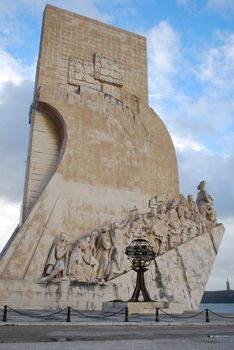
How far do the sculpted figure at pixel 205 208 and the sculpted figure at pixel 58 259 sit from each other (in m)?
4.48

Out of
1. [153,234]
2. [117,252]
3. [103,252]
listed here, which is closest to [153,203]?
[153,234]

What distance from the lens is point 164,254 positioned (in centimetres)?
1085

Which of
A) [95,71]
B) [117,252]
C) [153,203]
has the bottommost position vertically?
[117,252]

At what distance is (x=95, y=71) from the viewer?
45.8 ft

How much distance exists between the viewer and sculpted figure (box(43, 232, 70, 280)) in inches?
384

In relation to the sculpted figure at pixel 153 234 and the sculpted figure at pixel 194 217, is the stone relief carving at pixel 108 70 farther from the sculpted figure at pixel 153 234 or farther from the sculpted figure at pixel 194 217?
the sculpted figure at pixel 153 234

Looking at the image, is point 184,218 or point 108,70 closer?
point 184,218

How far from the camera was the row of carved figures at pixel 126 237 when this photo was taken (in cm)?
1002

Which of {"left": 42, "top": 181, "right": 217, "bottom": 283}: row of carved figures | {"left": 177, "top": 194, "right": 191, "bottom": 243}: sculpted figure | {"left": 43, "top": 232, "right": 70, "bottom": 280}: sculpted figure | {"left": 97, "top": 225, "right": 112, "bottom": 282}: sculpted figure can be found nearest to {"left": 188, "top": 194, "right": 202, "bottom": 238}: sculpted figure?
{"left": 42, "top": 181, "right": 217, "bottom": 283}: row of carved figures

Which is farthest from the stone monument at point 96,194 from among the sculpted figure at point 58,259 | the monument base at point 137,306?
the monument base at point 137,306

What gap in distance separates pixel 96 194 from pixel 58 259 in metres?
2.50

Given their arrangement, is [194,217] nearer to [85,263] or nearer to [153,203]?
[153,203]

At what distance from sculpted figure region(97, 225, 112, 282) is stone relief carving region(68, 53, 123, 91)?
224 inches

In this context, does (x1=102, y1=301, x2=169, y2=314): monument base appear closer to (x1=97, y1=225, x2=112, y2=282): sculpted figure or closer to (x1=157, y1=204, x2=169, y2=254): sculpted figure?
(x1=97, y1=225, x2=112, y2=282): sculpted figure
